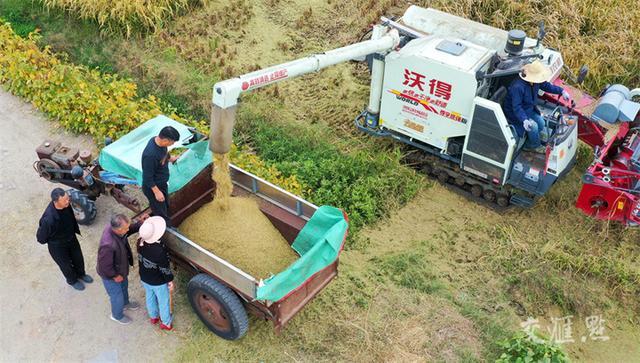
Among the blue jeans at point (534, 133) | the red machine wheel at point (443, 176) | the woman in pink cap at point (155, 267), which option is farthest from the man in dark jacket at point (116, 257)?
the blue jeans at point (534, 133)

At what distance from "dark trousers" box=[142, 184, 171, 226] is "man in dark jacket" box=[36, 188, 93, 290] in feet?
2.28

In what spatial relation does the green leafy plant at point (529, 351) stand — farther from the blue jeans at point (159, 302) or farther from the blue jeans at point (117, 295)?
the blue jeans at point (117, 295)

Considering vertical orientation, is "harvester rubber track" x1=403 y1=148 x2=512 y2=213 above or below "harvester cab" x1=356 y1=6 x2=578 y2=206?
below

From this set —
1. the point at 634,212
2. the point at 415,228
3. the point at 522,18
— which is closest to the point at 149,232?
the point at 415,228

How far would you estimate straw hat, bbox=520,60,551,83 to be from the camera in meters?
6.54

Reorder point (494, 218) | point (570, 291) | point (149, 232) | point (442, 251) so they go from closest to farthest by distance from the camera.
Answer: point (149, 232) < point (570, 291) < point (442, 251) < point (494, 218)

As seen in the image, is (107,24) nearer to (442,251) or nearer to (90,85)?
(90,85)

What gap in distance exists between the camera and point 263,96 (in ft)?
29.6

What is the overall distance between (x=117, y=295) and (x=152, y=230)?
937mm

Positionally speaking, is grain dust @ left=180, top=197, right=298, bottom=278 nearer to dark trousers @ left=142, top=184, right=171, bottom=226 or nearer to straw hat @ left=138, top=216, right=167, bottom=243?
dark trousers @ left=142, top=184, right=171, bottom=226

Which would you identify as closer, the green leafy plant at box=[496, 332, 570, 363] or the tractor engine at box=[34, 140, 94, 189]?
the green leafy plant at box=[496, 332, 570, 363]

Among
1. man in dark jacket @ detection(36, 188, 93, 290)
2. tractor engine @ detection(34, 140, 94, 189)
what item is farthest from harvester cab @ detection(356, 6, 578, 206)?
man in dark jacket @ detection(36, 188, 93, 290)

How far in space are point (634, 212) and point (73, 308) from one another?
6102mm

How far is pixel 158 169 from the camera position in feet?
18.1
